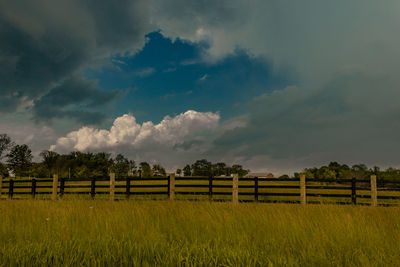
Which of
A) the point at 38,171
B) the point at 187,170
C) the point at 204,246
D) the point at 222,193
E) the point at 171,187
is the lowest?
the point at 187,170

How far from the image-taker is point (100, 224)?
452 cm

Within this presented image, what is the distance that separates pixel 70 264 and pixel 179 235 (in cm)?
159

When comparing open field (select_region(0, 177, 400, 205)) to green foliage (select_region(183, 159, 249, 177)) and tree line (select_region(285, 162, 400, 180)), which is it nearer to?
tree line (select_region(285, 162, 400, 180))

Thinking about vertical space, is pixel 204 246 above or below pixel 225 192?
above

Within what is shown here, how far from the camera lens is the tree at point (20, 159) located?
87762mm

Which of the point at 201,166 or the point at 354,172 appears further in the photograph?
the point at 201,166

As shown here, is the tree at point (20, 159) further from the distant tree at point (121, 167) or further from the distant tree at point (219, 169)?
the distant tree at point (219, 169)

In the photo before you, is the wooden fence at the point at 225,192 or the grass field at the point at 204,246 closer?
the grass field at the point at 204,246

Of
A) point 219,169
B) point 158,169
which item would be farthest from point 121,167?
point 219,169

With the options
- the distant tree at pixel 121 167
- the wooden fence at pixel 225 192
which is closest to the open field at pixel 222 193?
the wooden fence at pixel 225 192

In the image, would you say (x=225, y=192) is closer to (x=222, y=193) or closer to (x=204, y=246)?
(x=222, y=193)

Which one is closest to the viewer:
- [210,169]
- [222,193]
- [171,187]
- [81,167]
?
[222,193]

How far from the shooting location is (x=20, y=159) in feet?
300

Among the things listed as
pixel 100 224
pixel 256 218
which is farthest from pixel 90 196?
pixel 256 218
